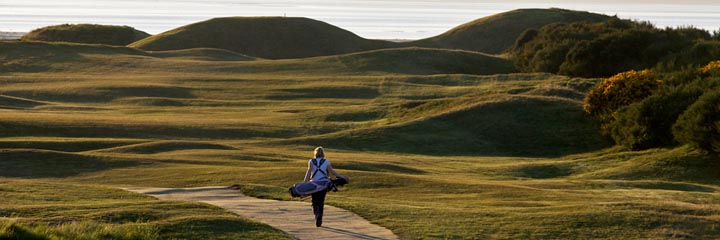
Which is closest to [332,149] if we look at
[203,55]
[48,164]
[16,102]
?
[48,164]

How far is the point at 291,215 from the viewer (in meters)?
24.7

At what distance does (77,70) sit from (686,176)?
2028 inches

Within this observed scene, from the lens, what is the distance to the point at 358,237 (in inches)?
867

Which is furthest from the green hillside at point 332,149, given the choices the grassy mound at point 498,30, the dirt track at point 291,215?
the grassy mound at point 498,30

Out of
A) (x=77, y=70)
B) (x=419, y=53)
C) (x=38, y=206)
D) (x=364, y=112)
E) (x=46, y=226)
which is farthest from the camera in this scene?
(x=419, y=53)

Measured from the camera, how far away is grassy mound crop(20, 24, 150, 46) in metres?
120

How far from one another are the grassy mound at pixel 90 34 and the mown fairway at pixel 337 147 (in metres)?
23.2

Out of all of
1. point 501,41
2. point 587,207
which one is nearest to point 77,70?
point 501,41

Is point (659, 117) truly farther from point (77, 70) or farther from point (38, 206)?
point (77, 70)

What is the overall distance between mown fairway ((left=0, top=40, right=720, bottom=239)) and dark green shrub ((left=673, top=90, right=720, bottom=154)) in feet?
2.31

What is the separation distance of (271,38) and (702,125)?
259ft

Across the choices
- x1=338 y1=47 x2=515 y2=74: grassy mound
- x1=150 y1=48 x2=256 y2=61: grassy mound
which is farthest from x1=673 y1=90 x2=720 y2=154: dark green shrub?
x1=150 y1=48 x2=256 y2=61: grassy mound

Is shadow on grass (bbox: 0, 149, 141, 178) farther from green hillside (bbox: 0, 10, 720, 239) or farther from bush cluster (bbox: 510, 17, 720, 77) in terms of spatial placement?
bush cluster (bbox: 510, 17, 720, 77)

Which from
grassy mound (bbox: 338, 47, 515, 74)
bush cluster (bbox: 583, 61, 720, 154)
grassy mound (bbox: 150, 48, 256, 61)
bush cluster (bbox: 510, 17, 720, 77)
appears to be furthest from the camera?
grassy mound (bbox: 150, 48, 256, 61)
